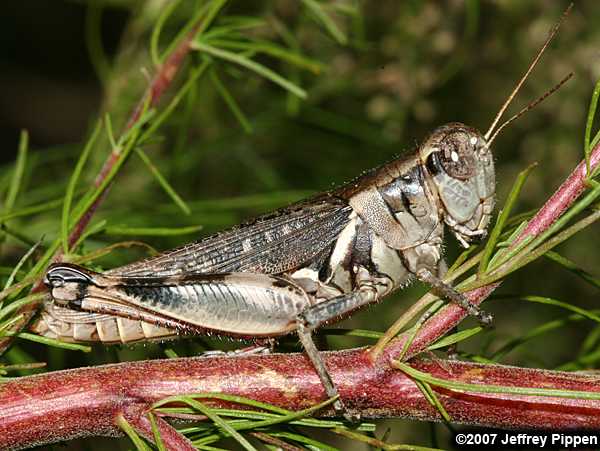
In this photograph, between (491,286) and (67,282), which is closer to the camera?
(491,286)

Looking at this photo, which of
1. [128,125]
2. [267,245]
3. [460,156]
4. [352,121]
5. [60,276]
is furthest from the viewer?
[352,121]

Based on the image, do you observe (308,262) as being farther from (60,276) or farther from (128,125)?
(60,276)

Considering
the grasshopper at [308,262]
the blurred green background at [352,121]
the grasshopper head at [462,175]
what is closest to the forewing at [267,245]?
the grasshopper at [308,262]

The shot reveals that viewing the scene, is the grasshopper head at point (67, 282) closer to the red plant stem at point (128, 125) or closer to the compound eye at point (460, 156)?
the red plant stem at point (128, 125)

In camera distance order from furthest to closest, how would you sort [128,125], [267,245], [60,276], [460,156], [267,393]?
[267,245]
[460,156]
[128,125]
[60,276]
[267,393]

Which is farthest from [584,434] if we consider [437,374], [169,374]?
[169,374]

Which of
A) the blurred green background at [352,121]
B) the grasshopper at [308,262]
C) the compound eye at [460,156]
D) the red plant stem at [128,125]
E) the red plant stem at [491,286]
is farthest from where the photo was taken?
the blurred green background at [352,121]

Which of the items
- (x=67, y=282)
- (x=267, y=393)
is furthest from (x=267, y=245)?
(x=267, y=393)
